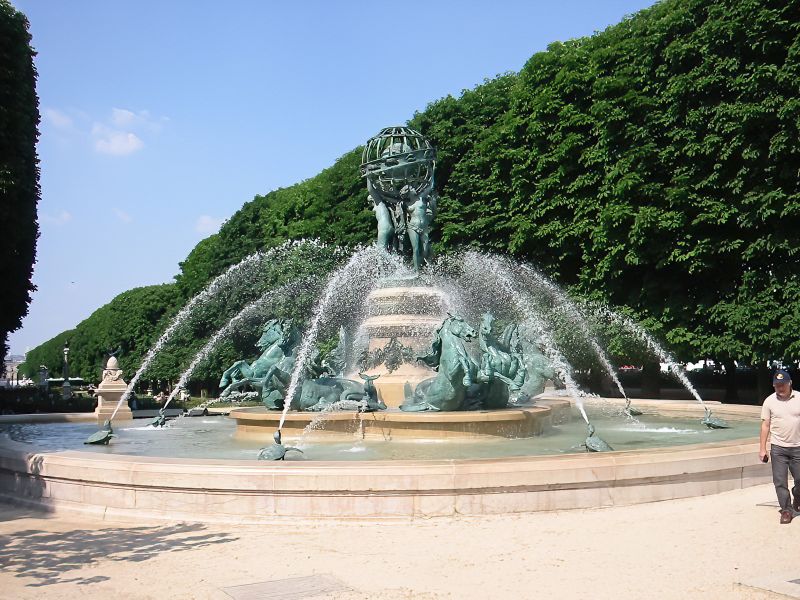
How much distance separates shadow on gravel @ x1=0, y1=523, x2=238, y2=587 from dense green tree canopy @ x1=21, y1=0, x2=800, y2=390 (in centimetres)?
2053

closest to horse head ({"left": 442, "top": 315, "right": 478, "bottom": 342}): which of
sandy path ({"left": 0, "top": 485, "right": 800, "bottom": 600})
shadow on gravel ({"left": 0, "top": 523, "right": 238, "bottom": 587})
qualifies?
sandy path ({"left": 0, "top": 485, "right": 800, "bottom": 600})

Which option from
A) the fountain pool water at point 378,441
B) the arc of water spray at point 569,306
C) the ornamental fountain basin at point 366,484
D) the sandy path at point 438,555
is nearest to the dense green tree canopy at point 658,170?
the arc of water spray at point 569,306

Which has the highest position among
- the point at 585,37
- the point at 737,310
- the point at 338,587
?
the point at 585,37

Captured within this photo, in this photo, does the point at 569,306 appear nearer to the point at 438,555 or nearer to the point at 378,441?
the point at 378,441

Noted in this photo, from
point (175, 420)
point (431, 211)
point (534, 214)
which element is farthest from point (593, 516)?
point (534, 214)

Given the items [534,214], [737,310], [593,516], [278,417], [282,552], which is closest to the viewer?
[282,552]

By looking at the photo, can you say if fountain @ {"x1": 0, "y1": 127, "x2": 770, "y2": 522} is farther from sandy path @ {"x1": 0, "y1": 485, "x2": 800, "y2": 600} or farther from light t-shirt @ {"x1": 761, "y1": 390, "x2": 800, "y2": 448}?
light t-shirt @ {"x1": 761, "y1": 390, "x2": 800, "y2": 448}

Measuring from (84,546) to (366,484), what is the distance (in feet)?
9.53

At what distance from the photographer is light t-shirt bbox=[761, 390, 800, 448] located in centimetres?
838

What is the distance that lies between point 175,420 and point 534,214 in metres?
16.4

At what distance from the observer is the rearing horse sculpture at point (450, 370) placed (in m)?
13.3

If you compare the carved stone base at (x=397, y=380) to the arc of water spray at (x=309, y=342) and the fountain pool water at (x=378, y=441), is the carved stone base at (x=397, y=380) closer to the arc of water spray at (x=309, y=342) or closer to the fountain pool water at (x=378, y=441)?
the arc of water spray at (x=309, y=342)

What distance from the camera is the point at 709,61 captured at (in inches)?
984

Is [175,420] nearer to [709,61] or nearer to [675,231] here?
[675,231]
